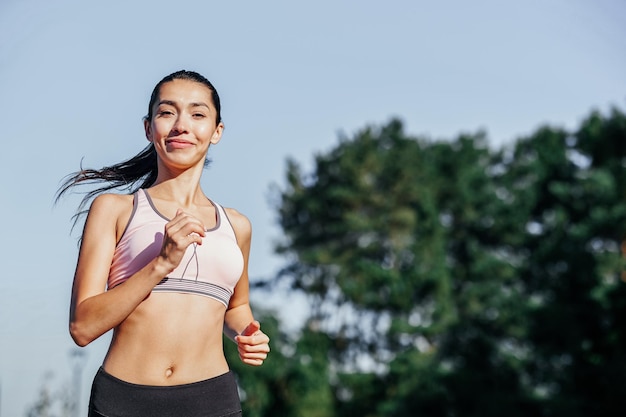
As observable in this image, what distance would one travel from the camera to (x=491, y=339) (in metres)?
36.2

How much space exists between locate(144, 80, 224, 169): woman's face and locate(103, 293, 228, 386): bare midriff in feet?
1.79

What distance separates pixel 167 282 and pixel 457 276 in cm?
3973

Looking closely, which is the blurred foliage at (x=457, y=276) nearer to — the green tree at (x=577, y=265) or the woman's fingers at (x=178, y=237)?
the green tree at (x=577, y=265)

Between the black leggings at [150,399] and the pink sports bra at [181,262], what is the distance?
0.34m

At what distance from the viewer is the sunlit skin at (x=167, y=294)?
2945 mm

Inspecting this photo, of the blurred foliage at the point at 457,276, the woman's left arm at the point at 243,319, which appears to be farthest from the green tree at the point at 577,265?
the woman's left arm at the point at 243,319

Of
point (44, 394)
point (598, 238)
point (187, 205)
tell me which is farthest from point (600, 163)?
point (187, 205)

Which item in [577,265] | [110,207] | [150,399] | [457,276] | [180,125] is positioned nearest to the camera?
[150,399]

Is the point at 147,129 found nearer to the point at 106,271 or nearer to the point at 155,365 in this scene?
the point at 106,271

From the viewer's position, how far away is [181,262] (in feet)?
10.2

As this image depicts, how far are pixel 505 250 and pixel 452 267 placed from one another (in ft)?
9.23

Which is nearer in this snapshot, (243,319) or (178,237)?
(178,237)

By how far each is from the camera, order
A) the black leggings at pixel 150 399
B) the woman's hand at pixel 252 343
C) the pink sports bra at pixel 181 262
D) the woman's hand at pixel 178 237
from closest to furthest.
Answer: the woman's hand at pixel 178 237, the black leggings at pixel 150 399, the pink sports bra at pixel 181 262, the woman's hand at pixel 252 343

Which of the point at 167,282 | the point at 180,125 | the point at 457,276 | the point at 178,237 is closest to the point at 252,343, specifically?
the point at 167,282
